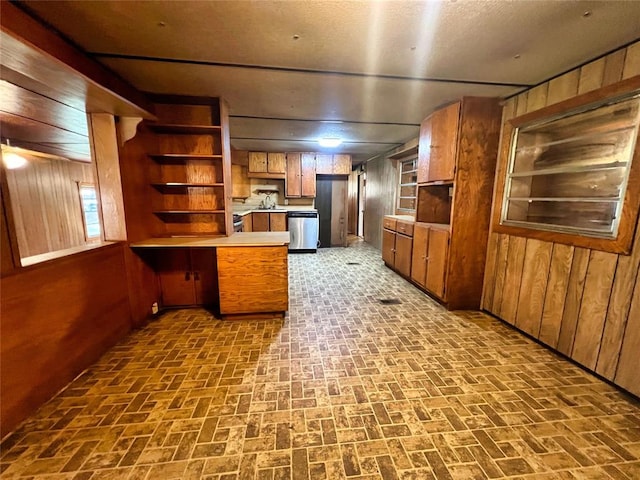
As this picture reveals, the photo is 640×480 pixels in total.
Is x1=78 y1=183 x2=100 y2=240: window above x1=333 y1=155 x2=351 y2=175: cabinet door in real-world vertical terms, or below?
below

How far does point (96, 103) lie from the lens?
206 centimetres

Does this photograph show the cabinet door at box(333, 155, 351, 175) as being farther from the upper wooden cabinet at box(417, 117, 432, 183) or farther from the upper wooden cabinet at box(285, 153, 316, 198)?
the upper wooden cabinet at box(417, 117, 432, 183)

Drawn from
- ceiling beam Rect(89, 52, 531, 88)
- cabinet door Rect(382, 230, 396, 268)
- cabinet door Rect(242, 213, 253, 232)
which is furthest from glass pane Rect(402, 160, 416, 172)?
cabinet door Rect(242, 213, 253, 232)

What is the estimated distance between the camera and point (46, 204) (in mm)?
4645

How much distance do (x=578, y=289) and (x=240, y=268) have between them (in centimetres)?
297

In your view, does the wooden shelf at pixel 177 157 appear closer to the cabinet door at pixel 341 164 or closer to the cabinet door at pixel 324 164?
the cabinet door at pixel 324 164

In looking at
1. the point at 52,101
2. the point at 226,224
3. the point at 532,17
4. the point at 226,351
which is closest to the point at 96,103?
the point at 52,101

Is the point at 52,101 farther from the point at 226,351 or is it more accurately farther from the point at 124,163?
the point at 226,351

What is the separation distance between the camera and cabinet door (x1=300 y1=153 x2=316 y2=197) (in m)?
6.02

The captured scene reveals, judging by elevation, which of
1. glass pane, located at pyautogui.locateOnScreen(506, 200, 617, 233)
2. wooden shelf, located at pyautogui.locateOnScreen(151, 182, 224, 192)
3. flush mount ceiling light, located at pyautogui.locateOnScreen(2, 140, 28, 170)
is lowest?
glass pane, located at pyautogui.locateOnScreen(506, 200, 617, 233)

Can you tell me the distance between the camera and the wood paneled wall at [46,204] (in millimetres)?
4242

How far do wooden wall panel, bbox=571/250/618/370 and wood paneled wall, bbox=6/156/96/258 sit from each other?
7206 millimetres

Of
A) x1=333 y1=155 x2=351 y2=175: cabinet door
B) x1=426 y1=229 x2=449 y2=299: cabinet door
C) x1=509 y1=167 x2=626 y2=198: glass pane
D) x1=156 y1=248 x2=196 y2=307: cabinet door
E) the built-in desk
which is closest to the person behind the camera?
x1=509 y1=167 x2=626 y2=198: glass pane

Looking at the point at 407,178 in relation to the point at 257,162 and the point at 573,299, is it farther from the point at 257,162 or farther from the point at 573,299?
the point at 573,299
